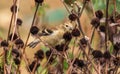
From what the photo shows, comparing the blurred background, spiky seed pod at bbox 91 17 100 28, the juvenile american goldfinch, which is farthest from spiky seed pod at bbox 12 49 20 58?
the juvenile american goldfinch

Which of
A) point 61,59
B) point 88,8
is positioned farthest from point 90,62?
point 88,8

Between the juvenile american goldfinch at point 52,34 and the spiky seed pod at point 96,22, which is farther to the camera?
the juvenile american goldfinch at point 52,34

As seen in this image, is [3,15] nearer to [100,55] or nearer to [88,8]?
[88,8]

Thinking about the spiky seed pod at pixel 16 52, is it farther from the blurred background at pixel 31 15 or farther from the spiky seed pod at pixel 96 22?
the blurred background at pixel 31 15

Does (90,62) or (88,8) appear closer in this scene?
(90,62)

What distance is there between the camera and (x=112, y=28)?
5.75 feet

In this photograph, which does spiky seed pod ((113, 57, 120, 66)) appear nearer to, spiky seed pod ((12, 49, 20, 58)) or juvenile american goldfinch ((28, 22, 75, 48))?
spiky seed pod ((12, 49, 20, 58))

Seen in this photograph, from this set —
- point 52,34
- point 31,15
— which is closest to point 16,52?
point 52,34

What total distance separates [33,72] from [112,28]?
1.38ft

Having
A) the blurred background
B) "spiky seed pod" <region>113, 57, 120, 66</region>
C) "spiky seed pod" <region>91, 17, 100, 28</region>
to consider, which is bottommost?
the blurred background

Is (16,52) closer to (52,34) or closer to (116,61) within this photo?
(116,61)

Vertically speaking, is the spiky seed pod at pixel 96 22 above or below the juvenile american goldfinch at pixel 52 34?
above

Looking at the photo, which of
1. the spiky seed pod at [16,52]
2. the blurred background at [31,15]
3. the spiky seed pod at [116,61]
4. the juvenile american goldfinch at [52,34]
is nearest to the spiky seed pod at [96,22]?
the spiky seed pod at [116,61]

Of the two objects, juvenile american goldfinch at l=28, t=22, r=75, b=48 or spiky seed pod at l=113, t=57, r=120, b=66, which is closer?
spiky seed pod at l=113, t=57, r=120, b=66
